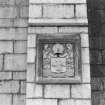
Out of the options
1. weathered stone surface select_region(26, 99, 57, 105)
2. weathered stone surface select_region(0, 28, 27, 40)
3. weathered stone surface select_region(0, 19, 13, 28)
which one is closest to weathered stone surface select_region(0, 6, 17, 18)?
weathered stone surface select_region(0, 19, 13, 28)

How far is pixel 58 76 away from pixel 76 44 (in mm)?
888

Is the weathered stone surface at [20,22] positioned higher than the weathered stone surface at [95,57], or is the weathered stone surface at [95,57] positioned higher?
the weathered stone surface at [20,22]

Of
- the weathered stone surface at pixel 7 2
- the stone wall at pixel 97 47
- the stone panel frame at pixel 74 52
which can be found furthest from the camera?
the weathered stone surface at pixel 7 2

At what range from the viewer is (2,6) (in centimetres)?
765

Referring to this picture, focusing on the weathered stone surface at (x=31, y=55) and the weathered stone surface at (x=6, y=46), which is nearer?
the weathered stone surface at (x=31, y=55)

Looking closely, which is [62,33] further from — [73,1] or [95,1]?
[95,1]

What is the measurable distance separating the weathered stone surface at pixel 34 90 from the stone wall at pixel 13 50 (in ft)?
3.43

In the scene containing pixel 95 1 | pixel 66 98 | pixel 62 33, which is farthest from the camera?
pixel 95 1

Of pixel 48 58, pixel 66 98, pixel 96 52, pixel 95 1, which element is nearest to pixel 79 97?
pixel 66 98

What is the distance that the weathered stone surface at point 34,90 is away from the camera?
586 centimetres

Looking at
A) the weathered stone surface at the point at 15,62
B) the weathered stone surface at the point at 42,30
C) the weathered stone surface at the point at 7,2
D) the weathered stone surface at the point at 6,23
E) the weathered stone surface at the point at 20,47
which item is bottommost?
the weathered stone surface at the point at 15,62

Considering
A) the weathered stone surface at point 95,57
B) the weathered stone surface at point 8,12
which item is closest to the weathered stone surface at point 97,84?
the weathered stone surface at point 95,57

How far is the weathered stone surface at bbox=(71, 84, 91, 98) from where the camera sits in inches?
230

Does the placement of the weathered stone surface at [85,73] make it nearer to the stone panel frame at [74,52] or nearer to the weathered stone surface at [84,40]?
the stone panel frame at [74,52]
